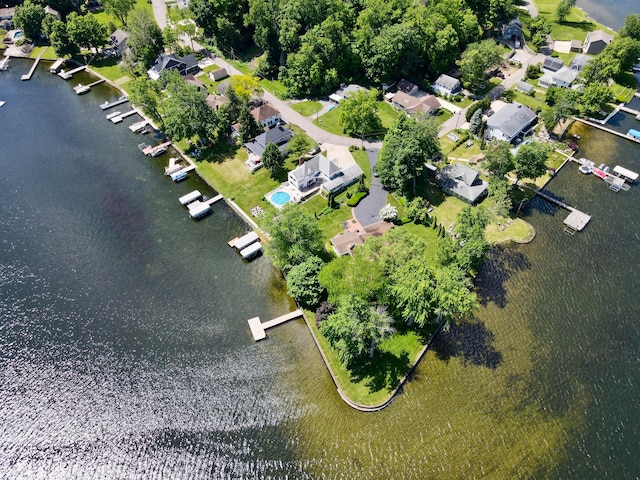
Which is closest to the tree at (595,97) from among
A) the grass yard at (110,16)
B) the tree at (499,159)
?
the tree at (499,159)

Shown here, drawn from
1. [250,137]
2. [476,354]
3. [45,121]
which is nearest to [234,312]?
[476,354]

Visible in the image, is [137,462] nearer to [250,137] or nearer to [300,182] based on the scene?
[300,182]

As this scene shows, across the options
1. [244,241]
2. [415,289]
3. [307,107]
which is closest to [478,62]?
[307,107]

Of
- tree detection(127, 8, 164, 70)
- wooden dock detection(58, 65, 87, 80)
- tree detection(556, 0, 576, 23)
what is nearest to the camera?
tree detection(127, 8, 164, 70)

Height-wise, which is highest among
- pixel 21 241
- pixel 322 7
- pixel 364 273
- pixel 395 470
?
pixel 322 7

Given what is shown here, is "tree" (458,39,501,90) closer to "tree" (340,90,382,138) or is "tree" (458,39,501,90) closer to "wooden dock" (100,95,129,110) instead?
"tree" (340,90,382,138)

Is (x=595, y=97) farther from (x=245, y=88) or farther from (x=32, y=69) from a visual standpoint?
(x=32, y=69)

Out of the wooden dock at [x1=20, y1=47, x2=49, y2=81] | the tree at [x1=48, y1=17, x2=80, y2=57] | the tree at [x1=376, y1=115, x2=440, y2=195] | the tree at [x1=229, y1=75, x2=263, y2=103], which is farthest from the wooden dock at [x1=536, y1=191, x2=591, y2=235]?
the wooden dock at [x1=20, y1=47, x2=49, y2=81]
